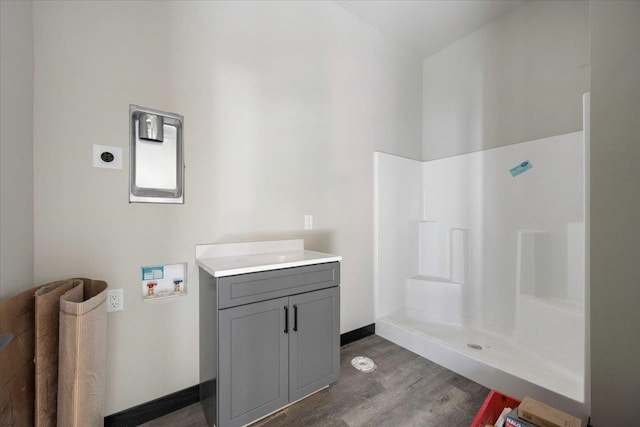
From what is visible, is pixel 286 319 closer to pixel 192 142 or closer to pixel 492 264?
pixel 192 142

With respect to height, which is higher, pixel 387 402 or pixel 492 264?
pixel 492 264

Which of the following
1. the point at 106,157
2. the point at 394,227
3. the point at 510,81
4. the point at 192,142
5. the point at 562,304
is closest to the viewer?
the point at 106,157

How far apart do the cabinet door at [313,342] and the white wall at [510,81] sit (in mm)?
2193

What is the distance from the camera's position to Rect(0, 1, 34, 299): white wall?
0.98m

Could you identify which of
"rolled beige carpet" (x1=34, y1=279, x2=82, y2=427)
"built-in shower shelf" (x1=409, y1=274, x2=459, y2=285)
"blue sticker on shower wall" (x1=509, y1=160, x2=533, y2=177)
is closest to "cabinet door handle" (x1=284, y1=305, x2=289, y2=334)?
"rolled beige carpet" (x1=34, y1=279, x2=82, y2=427)

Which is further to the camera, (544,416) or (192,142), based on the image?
(192,142)

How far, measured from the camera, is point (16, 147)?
1065 mm

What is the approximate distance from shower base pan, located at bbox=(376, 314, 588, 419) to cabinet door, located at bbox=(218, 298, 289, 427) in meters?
1.25

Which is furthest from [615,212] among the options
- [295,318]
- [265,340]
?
[265,340]

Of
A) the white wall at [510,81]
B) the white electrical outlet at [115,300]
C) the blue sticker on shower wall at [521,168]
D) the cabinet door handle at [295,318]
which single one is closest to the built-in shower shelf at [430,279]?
the blue sticker on shower wall at [521,168]

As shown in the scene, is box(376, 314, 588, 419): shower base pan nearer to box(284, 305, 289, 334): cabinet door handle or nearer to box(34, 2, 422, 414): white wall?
box(34, 2, 422, 414): white wall

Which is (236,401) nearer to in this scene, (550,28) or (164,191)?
(164,191)

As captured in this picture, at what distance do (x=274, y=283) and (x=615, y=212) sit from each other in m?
1.62

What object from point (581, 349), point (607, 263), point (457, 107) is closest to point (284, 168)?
point (607, 263)
